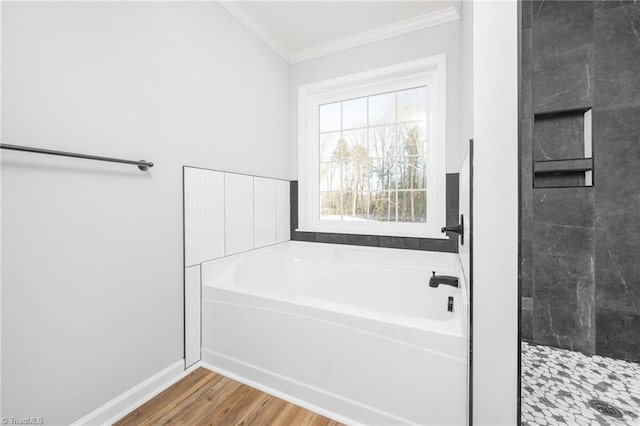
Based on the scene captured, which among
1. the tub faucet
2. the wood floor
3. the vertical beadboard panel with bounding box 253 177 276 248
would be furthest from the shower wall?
the vertical beadboard panel with bounding box 253 177 276 248

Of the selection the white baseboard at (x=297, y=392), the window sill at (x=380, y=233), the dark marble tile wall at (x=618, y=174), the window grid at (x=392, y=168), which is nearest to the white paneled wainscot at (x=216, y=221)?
the white baseboard at (x=297, y=392)

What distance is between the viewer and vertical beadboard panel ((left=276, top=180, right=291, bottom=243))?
2.72m

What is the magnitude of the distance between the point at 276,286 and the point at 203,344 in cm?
72

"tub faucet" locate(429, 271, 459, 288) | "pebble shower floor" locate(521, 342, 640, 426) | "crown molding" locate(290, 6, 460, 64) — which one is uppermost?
Answer: "crown molding" locate(290, 6, 460, 64)

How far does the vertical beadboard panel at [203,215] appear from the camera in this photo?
5.82ft

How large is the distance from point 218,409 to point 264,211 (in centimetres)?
146

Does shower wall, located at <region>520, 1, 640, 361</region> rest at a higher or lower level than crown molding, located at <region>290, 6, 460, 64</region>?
lower

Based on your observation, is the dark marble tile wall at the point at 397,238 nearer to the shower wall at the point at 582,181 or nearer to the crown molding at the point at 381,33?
the shower wall at the point at 582,181

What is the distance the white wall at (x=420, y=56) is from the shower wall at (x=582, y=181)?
17.5 inches

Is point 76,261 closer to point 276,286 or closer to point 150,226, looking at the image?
point 150,226

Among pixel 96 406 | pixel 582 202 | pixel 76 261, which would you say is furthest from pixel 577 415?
pixel 76 261

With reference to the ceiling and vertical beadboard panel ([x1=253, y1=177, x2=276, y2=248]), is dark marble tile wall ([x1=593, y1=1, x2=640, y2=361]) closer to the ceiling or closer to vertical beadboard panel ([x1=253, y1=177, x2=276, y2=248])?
the ceiling

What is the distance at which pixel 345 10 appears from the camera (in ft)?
7.14

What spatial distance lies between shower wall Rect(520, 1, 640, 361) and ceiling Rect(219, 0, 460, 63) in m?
0.73
